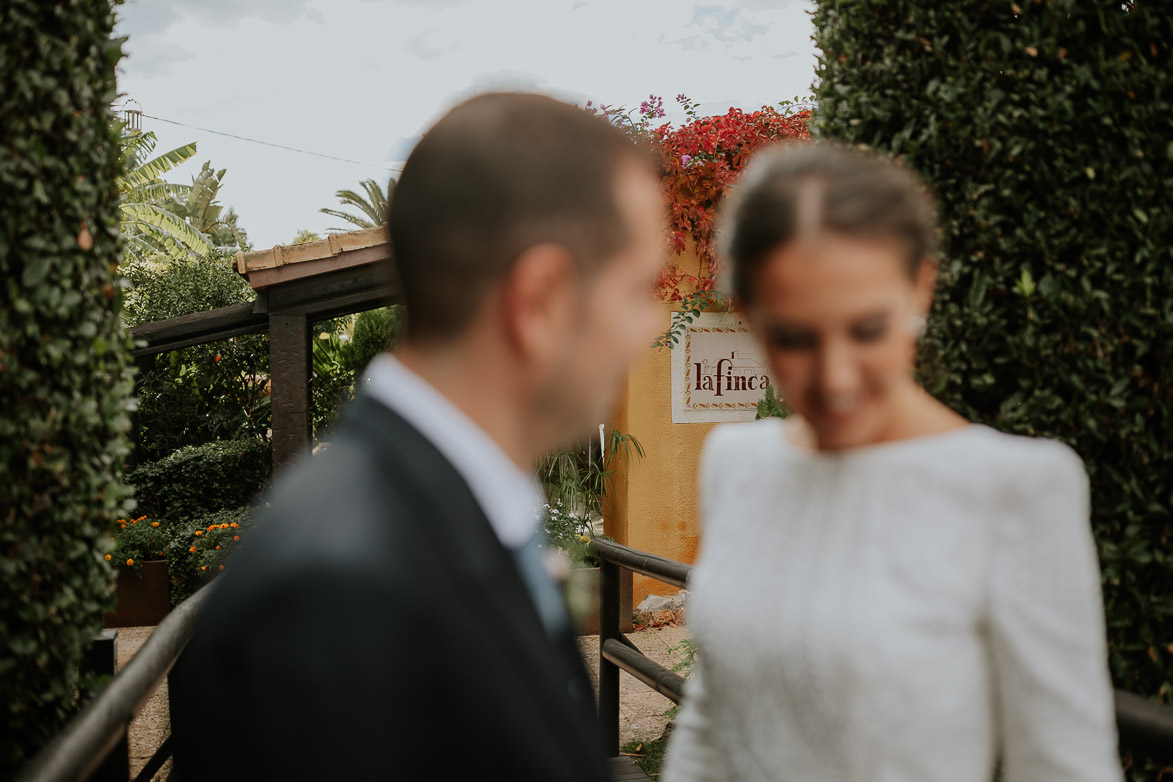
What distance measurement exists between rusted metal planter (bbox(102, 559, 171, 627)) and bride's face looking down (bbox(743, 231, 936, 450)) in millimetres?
7462

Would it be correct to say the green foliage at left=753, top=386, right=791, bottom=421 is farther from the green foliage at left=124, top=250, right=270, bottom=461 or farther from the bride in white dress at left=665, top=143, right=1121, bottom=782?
the green foliage at left=124, top=250, right=270, bottom=461

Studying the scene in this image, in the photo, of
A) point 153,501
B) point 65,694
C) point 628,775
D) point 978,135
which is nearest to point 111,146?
point 65,694

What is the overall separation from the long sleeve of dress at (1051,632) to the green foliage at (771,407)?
13.8ft

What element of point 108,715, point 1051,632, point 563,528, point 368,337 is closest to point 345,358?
point 368,337

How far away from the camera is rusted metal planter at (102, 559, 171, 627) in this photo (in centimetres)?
746

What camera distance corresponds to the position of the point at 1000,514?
1.14 metres

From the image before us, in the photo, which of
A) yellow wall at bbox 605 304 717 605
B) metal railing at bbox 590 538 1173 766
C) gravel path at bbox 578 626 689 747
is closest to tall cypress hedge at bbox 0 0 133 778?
metal railing at bbox 590 538 1173 766

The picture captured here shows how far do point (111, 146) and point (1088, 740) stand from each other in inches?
84.8

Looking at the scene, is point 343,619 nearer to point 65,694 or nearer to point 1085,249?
point 65,694

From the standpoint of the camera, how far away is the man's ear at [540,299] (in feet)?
2.64

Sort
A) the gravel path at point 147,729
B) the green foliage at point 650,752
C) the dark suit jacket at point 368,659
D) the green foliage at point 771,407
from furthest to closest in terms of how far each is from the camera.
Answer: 1. the green foliage at point 771,407
2. the gravel path at point 147,729
3. the green foliage at point 650,752
4. the dark suit jacket at point 368,659

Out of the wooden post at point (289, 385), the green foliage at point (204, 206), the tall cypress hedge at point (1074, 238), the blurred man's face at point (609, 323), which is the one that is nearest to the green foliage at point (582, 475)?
the wooden post at point (289, 385)

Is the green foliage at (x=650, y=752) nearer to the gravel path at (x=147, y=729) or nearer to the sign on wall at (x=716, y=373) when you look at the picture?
the gravel path at (x=147, y=729)

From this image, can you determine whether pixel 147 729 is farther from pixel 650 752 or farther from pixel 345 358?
pixel 345 358
